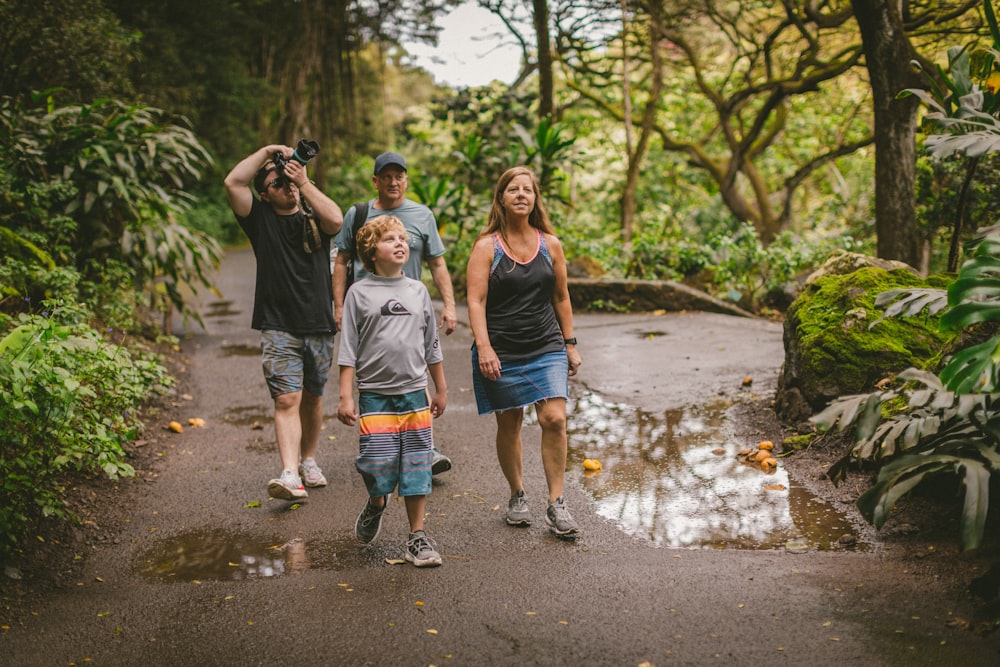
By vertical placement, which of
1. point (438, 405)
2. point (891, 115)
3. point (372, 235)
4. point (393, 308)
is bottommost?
point (438, 405)

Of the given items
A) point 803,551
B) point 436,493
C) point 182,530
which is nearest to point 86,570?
point 182,530

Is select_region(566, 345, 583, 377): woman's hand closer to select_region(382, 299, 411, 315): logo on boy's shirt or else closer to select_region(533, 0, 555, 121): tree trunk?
select_region(382, 299, 411, 315): logo on boy's shirt

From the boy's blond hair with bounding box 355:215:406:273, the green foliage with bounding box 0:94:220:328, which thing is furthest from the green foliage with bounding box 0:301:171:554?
the green foliage with bounding box 0:94:220:328

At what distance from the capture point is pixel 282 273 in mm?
5039

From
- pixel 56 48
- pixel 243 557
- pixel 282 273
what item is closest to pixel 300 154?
pixel 282 273

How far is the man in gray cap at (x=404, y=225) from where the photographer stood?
507 centimetres

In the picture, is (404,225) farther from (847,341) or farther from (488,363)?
(847,341)

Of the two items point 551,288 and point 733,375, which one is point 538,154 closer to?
point 733,375

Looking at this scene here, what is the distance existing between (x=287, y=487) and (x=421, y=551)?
3.76 ft

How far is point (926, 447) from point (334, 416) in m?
4.93

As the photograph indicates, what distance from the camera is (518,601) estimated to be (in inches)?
145

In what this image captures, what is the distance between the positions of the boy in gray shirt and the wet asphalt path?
429 mm

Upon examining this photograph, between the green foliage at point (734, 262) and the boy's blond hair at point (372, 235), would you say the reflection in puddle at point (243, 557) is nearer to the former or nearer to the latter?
the boy's blond hair at point (372, 235)

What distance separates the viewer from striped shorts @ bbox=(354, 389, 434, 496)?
162 inches
